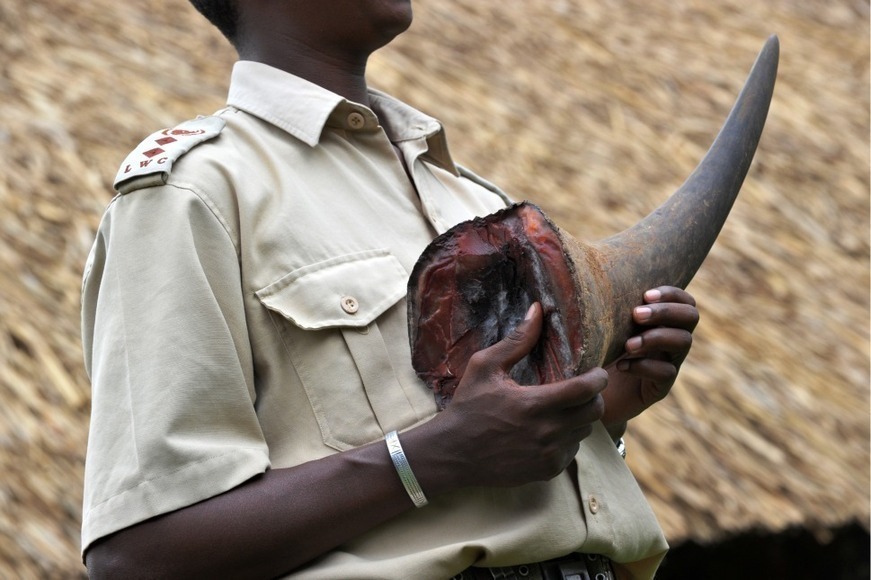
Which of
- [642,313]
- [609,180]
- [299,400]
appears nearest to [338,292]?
[299,400]

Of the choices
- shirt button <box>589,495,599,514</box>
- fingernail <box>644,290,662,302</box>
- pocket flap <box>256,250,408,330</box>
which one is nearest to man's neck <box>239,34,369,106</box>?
pocket flap <box>256,250,408,330</box>

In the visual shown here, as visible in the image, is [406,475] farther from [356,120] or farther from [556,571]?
[356,120]

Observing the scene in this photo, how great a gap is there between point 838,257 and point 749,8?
172 centimetres

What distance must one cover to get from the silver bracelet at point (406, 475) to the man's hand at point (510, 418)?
0.10 ft

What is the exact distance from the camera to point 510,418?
1151 mm

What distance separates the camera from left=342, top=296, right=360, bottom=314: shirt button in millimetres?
1268

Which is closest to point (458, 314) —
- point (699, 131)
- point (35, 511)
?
point (35, 511)

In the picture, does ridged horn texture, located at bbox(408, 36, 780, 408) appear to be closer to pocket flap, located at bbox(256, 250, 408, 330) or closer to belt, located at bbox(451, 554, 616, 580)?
pocket flap, located at bbox(256, 250, 408, 330)

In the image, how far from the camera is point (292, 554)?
1.17 m

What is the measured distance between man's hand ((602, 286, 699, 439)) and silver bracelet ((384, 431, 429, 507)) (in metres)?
0.31

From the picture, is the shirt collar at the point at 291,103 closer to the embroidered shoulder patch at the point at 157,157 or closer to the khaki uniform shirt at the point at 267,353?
the khaki uniform shirt at the point at 267,353

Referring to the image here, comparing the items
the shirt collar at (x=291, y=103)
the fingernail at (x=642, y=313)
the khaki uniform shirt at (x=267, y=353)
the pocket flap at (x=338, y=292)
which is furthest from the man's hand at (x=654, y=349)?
the shirt collar at (x=291, y=103)

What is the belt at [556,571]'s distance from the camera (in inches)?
49.3

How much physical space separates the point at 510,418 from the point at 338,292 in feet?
0.83
